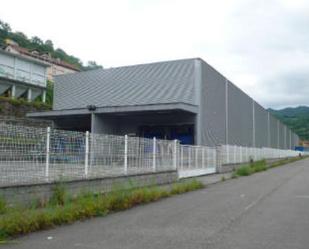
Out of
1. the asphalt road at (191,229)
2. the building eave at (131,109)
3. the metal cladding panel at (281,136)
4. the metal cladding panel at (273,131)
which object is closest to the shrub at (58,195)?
the asphalt road at (191,229)

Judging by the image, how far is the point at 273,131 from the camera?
70125 mm

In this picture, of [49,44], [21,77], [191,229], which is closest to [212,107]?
[191,229]

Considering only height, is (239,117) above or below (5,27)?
below

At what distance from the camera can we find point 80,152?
11.7 m

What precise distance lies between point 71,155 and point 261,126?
163ft

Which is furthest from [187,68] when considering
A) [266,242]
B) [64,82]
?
[266,242]

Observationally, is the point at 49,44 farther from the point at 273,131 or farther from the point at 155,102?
the point at 155,102

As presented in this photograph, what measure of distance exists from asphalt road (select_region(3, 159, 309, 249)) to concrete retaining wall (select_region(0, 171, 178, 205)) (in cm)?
177

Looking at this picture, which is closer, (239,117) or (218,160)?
(218,160)

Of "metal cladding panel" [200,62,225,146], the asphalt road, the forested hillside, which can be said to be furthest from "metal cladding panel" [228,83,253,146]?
the forested hillside

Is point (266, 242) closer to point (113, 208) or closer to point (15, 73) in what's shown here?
point (113, 208)

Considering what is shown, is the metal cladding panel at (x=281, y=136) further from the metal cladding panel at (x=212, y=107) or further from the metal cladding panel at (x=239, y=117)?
the metal cladding panel at (x=212, y=107)

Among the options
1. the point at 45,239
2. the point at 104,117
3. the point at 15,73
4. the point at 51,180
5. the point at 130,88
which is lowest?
the point at 45,239

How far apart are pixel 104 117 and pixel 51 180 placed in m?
24.5
